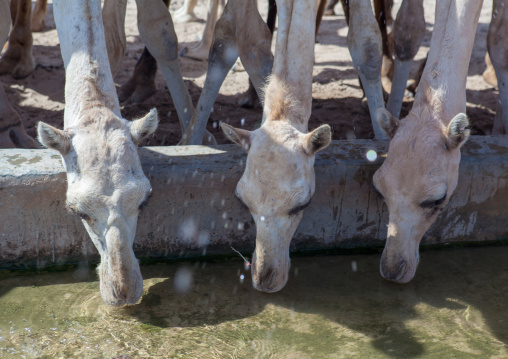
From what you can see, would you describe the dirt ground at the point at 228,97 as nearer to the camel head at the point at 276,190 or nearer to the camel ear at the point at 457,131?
the camel ear at the point at 457,131

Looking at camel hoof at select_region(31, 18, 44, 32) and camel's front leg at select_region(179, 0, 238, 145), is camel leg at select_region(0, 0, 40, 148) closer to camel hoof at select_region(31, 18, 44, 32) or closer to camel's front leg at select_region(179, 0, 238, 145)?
camel's front leg at select_region(179, 0, 238, 145)

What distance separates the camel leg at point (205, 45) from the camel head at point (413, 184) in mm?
5788

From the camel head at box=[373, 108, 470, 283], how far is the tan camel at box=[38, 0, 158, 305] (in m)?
1.45

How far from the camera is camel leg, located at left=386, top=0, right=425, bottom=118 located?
5.69 m

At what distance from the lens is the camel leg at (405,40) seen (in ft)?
18.7

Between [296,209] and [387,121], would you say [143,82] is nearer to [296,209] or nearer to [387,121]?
[387,121]

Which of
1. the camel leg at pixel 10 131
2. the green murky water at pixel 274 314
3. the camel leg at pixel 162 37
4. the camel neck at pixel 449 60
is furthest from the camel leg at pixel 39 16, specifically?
the camel neck at pixel 449 60

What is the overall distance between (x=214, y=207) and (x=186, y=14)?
330 inches

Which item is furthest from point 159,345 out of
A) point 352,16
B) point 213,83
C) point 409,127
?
point 352,16

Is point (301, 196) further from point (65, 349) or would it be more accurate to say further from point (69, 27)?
point (69, 27)

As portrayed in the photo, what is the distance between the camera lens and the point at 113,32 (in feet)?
17.5

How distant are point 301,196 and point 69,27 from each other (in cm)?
191

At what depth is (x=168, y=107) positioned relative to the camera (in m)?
6.77

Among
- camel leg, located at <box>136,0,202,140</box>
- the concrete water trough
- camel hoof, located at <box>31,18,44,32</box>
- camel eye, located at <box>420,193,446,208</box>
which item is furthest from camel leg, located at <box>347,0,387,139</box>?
camel hoof, located at <box>31,18,44,32</box>
